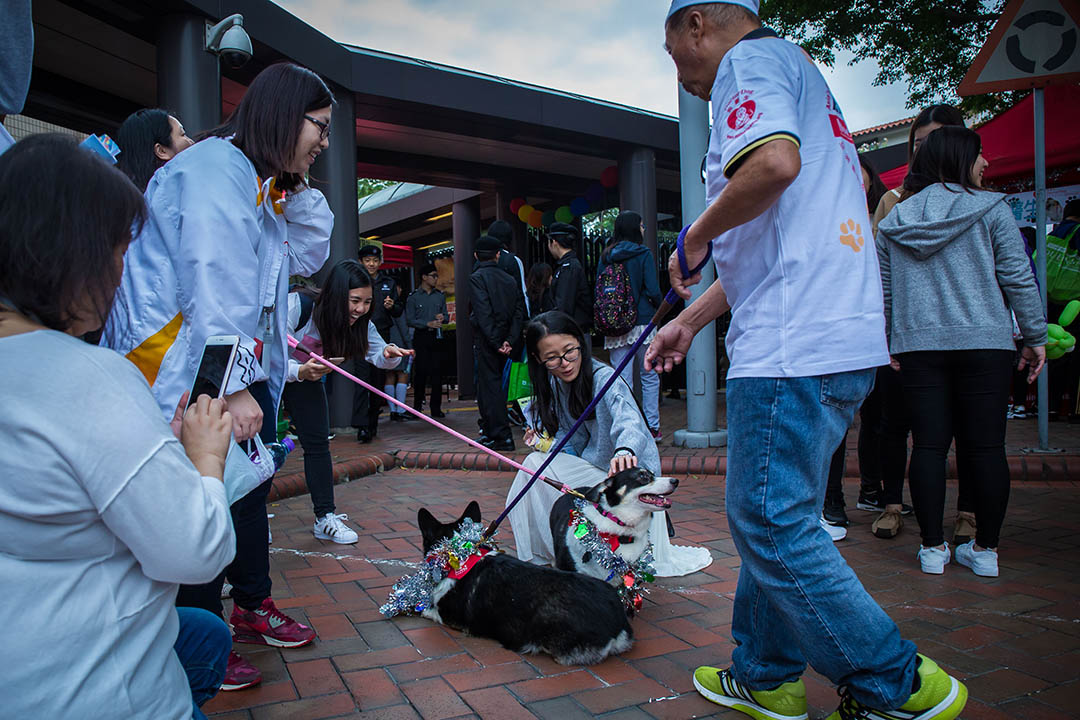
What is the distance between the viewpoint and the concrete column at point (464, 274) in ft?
41.3

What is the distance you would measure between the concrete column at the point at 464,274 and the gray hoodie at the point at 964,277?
9.61 m

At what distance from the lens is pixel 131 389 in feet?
3.81

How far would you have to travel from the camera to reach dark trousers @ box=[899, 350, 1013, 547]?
318 cm

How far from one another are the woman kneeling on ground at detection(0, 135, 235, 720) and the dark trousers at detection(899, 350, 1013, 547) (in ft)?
9.93

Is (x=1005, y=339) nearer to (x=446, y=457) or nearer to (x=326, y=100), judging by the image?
(x=326, y=100)

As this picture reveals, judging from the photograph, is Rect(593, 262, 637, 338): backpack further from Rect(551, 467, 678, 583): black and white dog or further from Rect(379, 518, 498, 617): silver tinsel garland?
Rect(379, 518, 498, 617): silver tinsel garland

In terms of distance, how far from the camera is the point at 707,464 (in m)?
5.70

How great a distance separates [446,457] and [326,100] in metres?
4.61

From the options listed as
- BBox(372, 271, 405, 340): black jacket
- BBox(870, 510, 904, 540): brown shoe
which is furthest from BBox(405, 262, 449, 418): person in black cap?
BBox(870, 510, 904, 540): brown shoe

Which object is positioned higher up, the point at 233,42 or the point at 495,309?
the point at 233,42

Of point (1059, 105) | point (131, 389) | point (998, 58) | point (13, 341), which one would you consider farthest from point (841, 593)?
point (1059, 105)

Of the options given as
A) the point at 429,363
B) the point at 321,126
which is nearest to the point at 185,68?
the point at 429,363

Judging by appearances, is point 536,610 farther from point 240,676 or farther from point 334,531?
point 334,531

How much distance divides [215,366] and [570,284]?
5723 millimetres
